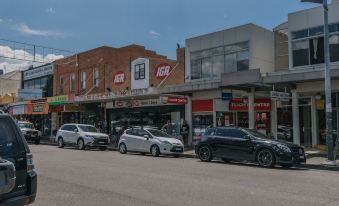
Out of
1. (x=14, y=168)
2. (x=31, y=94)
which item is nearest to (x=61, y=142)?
(x=31, y=94)

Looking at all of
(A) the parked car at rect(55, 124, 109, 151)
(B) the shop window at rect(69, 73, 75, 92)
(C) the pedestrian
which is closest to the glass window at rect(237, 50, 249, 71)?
(C) the pedestrian

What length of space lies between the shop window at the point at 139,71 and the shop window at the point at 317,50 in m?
14.3

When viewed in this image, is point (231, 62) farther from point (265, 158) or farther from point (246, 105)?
point (265, 158)

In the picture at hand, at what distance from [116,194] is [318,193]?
15.5ft

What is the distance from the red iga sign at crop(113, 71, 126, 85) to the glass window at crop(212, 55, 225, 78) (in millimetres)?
10228

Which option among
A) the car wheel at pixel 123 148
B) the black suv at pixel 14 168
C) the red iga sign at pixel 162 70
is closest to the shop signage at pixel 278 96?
the car wheel at pixel 123 148

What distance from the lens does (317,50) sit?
22.4m

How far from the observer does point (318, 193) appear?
9.98m

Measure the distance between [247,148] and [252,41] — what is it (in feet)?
32.7

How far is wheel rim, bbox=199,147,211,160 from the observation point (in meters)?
18.8

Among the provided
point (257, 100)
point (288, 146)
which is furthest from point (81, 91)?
point (288, 146)

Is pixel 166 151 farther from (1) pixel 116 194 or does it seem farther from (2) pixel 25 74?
(2) pixel 25 74

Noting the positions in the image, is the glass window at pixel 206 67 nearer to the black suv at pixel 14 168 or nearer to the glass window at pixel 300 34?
the glass window at pixel 300 34

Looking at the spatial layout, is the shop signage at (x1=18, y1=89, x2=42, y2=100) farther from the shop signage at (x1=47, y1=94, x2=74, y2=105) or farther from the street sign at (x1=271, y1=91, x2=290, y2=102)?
the street sign at (x1=271, y1=91, x2=290, y2=102)
